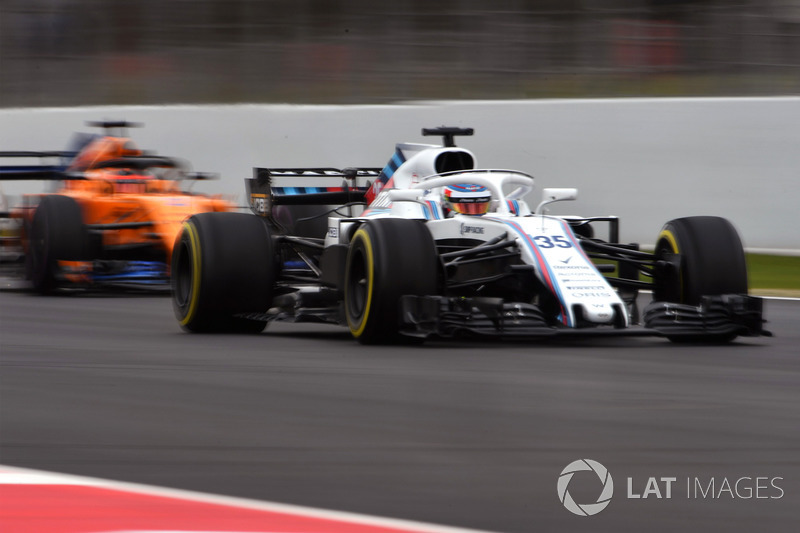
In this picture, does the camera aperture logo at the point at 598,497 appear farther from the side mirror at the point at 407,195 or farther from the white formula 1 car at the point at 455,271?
the side mirror at the point at 407,195

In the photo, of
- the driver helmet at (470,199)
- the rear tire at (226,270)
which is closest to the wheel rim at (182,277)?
the rear tire at (226,270)

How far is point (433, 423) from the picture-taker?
17.2 ft

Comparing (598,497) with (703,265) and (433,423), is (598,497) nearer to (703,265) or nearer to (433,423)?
(433,423)

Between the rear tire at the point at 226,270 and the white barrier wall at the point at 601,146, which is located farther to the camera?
the white barrier wall at the point at 601,146

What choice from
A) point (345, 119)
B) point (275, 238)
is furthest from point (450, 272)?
point (345, 119)

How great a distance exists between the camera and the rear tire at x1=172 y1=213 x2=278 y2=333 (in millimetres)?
8719

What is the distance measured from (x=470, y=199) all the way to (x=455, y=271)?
29.4 inches

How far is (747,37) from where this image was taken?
49.3 feet

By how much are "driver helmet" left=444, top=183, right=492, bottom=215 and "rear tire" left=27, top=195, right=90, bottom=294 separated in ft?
16.3

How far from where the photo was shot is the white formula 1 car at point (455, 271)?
24.8 ft

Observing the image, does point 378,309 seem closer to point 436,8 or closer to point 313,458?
point 313,458

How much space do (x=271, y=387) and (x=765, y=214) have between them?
8.56 m
